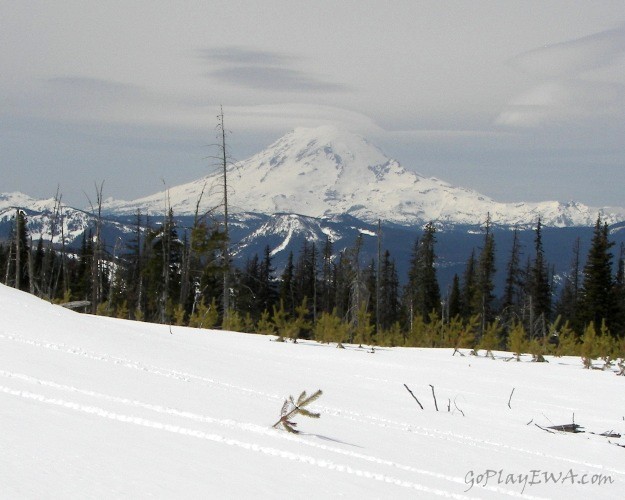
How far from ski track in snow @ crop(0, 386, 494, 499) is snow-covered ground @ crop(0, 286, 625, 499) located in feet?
0.05

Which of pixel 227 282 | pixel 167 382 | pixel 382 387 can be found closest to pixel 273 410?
pixel 167 382

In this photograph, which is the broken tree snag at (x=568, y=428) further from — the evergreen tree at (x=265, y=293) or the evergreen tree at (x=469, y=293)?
the evergreen tree at (x=469, y=293)

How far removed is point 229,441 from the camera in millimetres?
3377

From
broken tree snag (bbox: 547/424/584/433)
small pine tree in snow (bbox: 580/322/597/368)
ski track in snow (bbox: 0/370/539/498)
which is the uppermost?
ski track in snow (bbox: 0/370/539/498)

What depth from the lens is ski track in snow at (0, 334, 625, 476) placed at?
5184 mm

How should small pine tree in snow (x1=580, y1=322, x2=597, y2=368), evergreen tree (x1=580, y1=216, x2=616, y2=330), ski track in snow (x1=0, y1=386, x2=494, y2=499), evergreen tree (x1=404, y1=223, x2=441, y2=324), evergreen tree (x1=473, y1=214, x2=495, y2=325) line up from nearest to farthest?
1. ski track in snow (x1=0, y1=386, x2=494, y2=499)
2. small pine tree in snow (x1=580, y1=322, x2=597, y2=368)
3. evergreen tree (x1=580, y1=216, x2=616, y2=330)
4. evergreen tree (x1=473, y1=214, x2=495, y2=325)
5. evergreen tree (x1=404, y1=223, x2=441, y2=324)

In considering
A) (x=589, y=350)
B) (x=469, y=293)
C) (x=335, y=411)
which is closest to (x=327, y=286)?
(x=469, y=293)

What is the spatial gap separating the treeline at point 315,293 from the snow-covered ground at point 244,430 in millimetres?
5469

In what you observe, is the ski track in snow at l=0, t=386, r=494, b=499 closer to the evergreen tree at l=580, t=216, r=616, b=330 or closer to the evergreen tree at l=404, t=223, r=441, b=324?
the evergreen tree at l=580, t=216, r=616, b=330

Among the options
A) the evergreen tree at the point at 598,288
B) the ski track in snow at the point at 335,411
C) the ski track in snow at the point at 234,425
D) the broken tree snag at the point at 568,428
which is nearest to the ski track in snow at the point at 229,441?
the ski track in snow at the point at 234,425

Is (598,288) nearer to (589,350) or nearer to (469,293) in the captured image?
(469,293)

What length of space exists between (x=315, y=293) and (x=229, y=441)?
48.7 m

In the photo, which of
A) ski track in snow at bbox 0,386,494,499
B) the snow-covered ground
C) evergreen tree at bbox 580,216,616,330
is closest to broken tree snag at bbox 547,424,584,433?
the snow-covered ground

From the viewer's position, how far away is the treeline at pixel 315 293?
1633cm
